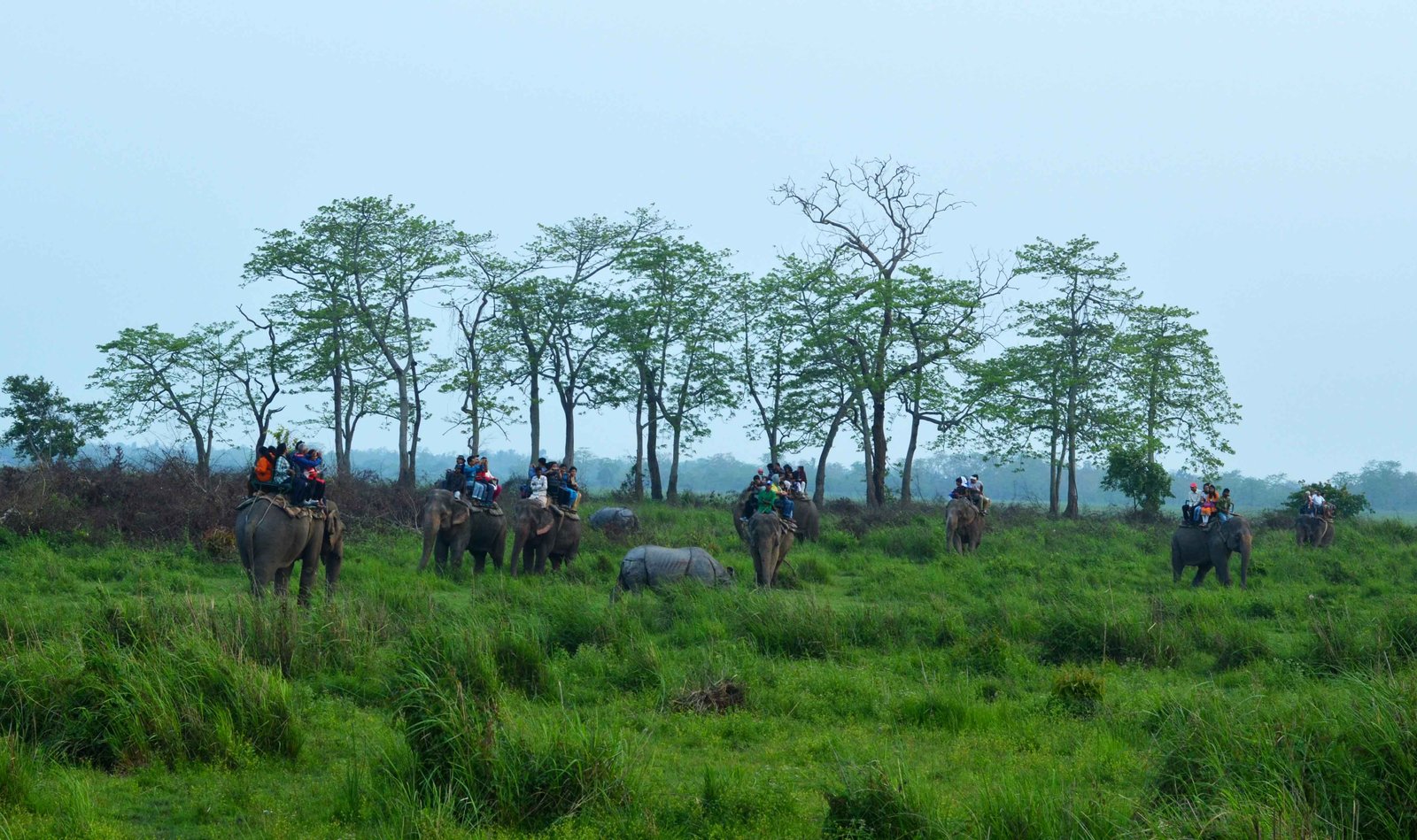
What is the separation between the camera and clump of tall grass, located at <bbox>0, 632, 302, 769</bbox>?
7.88m

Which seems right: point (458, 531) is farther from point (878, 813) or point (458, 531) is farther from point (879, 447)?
point (879, 447)

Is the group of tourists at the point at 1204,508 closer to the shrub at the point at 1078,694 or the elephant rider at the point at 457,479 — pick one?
the shrub at the point at 1078,694

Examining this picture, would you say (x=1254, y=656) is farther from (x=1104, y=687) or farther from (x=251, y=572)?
(x=251, y=572)

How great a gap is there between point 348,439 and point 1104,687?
3675cm

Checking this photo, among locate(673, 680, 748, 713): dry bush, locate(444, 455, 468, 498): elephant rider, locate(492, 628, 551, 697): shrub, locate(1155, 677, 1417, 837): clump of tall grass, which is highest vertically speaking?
locate(444, 455, 468, 498): elephant rider

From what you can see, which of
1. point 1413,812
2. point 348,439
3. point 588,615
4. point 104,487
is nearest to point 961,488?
point 588,615

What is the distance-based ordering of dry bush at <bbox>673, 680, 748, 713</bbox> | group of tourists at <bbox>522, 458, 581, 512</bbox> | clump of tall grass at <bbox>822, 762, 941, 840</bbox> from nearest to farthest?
clump of tall grass at <bbox>822, 762, 941, 840</bbox>
dry bush at <bbox>673, 680, 748, 713</bbox>
group of tourists at <bbox>522, 458, 581, 512</bbox>

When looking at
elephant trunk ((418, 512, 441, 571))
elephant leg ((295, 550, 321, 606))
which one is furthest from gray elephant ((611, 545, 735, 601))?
elephant leg ((295, 550, 321, 606))

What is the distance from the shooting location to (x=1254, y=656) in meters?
12.1

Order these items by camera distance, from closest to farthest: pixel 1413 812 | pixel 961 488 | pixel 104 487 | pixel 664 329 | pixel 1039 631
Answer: pixel 1413 812
pixel 1039 631
pixel 104 487
pixel 961 488
pixel 664 329

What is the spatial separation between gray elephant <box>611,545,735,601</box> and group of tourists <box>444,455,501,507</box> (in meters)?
3.53

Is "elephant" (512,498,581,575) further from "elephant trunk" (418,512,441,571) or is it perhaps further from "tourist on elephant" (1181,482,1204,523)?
"tourist on elephant" (1181,482,1204,523)

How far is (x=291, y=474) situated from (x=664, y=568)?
4.62m

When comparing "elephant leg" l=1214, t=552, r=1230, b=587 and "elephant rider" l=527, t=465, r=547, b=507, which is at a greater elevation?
"elephant rider" l=527, t=465, r=547, b=507
